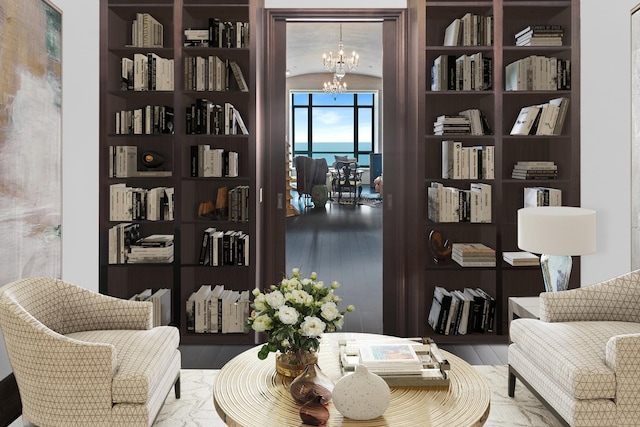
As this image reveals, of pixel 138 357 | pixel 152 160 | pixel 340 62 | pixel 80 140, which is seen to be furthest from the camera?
pixel 340 62

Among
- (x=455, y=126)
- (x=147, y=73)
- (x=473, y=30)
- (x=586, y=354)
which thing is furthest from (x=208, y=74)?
(x=586, y=354)

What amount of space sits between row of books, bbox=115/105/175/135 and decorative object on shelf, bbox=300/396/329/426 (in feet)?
9.46

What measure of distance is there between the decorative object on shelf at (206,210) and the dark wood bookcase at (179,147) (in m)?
0.07

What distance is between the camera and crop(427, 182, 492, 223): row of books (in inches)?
175

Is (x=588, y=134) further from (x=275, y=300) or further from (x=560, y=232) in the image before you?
(x=275, y=300)

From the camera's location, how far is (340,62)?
4.67m

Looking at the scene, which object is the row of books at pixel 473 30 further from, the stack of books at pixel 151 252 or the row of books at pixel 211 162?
the stack of books at pixel 151 252

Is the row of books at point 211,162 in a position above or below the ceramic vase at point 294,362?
above

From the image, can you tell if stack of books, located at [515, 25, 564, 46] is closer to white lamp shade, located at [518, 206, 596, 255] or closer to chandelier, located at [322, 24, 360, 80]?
chandelier, located at [322, 24, 360, 80]

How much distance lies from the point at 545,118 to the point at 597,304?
1648 millimetres

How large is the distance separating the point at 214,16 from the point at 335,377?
315 centimetres

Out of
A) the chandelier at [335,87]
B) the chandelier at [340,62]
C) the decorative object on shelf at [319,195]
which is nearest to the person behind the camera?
the chandelier at [340,62]

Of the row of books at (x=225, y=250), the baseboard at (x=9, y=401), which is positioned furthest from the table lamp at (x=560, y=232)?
the baseboard at (x=9, y=401)

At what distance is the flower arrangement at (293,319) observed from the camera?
2.35 metres
